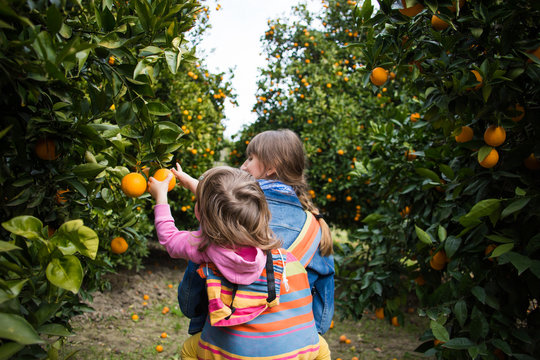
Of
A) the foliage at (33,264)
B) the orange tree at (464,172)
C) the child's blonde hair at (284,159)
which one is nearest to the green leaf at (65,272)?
the foliage at (33,264)

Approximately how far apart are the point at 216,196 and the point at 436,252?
3.62 feet

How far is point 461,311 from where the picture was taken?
1.66m

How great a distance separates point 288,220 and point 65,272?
0.92 metres

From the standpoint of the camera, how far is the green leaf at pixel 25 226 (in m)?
0.79

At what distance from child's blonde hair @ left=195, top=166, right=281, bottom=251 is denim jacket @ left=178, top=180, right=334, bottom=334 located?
0.17 meters

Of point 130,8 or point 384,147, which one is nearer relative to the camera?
point 130,8

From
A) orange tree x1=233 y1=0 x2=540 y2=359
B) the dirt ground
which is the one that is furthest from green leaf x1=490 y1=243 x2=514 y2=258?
the dirt ground

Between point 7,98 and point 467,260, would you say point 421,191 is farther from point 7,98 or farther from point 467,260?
point 7,98

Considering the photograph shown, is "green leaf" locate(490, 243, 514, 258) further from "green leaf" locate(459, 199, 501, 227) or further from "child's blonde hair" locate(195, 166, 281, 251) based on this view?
"child's blonde hair" locate(195, 166, 281, 251)

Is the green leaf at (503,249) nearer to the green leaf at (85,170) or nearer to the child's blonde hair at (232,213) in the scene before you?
the child's blonde hair at (232,213)

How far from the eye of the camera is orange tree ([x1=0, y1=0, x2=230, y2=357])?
0.78 m

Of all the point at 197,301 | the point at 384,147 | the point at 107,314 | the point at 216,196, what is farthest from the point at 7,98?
the point at 107,314

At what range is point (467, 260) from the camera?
1.76m

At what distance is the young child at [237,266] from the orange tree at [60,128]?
0.67 feet
